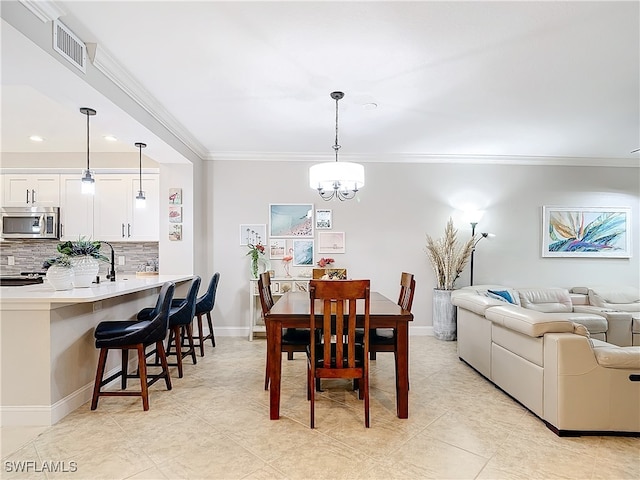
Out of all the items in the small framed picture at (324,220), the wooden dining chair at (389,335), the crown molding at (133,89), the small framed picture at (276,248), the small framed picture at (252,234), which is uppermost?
the crown molding at (133,89)

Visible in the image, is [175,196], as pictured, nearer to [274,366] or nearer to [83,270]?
[83,270]

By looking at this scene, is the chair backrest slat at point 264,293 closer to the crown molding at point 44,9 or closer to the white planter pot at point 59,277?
the white planter pot at point 59,277

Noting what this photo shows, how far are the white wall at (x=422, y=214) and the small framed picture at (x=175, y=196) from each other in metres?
0.53

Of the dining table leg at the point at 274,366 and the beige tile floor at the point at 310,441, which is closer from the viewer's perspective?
the beige tile floor at the point at 310,441

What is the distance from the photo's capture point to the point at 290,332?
3.33 meters

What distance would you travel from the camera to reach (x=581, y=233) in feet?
18.7

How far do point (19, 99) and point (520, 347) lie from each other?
191 inches

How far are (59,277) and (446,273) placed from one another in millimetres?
4442

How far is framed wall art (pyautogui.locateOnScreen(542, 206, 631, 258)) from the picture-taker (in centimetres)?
568

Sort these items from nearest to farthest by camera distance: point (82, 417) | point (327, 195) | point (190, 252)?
point (82, 417), point (190, 252), point (327, 195)

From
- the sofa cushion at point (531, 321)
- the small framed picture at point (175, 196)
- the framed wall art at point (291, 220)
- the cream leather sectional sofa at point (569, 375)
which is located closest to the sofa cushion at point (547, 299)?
the sofa cushion at point (531, 321)

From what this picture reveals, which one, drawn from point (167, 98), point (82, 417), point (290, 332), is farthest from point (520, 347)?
point (167, 98)

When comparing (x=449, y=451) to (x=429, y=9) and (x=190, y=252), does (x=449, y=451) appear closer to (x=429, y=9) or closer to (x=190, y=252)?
(x=429, y=9)

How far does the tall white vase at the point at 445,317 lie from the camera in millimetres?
5215
